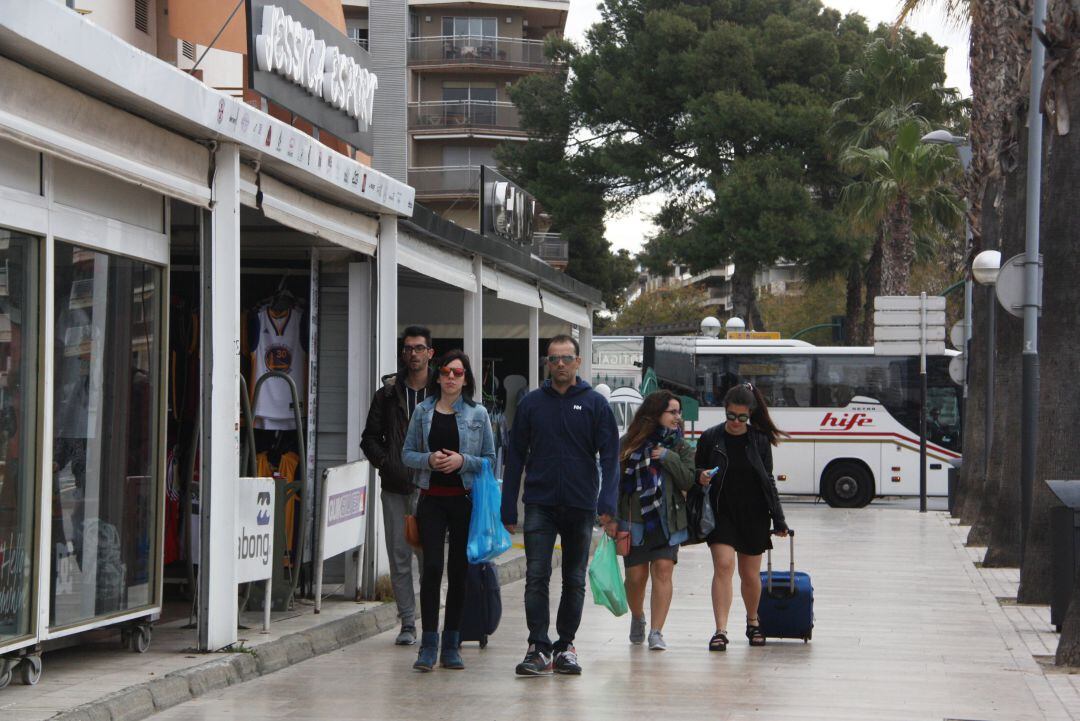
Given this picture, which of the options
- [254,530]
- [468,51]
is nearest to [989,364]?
[254,530]

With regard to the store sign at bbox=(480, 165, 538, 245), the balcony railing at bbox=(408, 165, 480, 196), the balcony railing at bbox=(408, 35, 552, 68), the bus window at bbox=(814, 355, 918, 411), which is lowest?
the bus window at bbox=(814, 355, 918, 411)

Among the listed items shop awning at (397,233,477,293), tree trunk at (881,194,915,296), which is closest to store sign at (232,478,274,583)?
shop awning at (397,233,477,293)

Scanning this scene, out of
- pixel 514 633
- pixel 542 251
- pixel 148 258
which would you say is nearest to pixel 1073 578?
pixel 514 633

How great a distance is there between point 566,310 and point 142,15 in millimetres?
7402

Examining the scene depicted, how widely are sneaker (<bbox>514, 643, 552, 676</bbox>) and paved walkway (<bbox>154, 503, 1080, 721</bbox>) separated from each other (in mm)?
76

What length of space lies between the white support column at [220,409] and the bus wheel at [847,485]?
2298cm

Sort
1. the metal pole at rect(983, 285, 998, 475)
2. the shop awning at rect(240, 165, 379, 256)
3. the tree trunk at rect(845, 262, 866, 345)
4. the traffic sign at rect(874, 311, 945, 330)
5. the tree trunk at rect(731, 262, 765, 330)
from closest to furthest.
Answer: the shop awning at rect(240, 165, 379, 256)
the metal pole at rect(983, 285, 998, 475)
the traffic sign at rect(874, 311, 945, 330)
the tree trunk at rect(731, 262, 765, 330)
the tree trunk at rect(845, 262, 866, 345)

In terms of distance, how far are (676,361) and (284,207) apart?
84.5ft

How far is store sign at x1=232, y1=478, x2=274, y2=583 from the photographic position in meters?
9.57

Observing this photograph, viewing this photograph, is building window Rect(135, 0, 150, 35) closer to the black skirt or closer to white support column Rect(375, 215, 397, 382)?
white support column Rect(375, 215, 397, 382)

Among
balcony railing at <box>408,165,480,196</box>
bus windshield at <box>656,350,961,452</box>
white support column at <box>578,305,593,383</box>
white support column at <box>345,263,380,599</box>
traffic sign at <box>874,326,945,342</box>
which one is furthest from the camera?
balcony railing at <box>408,165,480,196</box>

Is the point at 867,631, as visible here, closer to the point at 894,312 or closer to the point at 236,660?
the point at 236,660

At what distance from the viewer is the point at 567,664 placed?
9.24 metres

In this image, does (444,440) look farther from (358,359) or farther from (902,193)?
(902,193)
